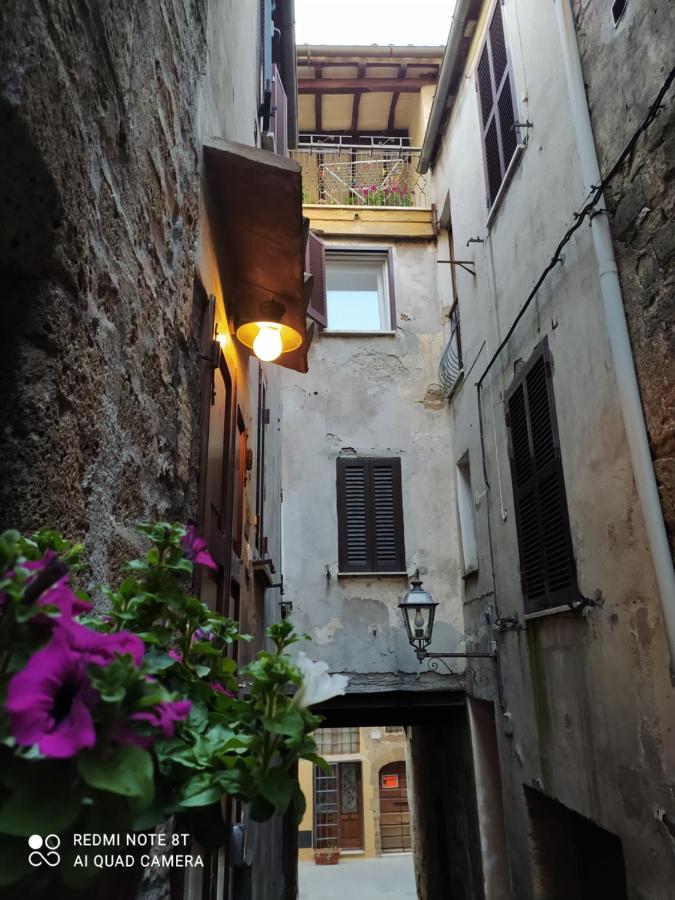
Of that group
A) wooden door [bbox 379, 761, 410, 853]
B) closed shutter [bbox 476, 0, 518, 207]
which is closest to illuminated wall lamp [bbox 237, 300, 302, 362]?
closed shutter [bbox 476, 0, 518, 207]

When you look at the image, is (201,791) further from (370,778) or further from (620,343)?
(370,778)

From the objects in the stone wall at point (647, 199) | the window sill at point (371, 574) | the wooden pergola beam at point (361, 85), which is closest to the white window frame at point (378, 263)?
the wooden pergola beam at point (361, 85)

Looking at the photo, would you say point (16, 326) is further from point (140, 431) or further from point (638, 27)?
point (638, 27)

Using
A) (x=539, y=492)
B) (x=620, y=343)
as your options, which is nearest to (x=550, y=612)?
(x=539, y=492)

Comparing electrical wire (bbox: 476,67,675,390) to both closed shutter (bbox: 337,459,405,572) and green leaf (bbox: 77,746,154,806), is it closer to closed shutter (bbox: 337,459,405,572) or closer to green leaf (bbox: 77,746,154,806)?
closed shutter (bbox: 337,459,405,572)

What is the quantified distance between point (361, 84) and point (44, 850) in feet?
41.1

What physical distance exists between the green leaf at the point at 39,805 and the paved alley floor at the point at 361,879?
17.6m

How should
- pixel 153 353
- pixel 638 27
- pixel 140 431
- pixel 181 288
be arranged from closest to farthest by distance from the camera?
1. pixel 140 431
2. pixel 153 353
3. pixel 181 288
4. pixel 638 27

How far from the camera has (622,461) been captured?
395 centimetres

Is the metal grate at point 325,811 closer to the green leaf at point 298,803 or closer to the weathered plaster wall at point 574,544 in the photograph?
the weathered plaster wall at point 574,544

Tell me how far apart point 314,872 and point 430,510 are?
14.8 metres

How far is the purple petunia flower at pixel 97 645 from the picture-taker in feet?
1.92

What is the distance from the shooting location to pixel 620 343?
3855mm

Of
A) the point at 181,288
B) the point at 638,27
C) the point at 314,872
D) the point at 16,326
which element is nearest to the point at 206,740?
the point at 16,326
